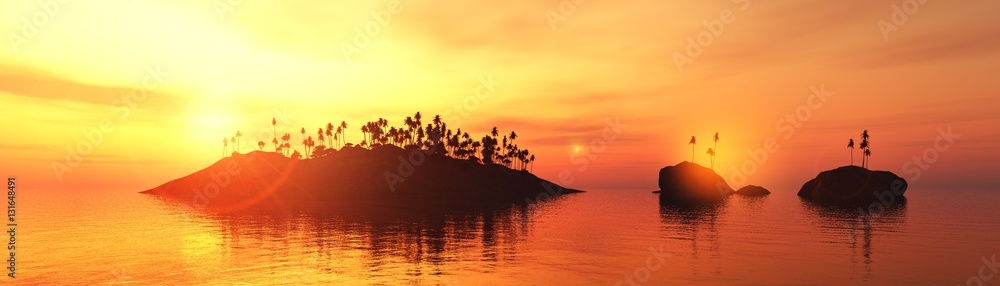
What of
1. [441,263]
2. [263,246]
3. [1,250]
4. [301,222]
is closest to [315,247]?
[263,246]

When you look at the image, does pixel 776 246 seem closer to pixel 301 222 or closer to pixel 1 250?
pixel 301 222

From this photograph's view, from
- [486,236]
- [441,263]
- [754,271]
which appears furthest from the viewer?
[486,236]

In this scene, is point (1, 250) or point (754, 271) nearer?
point (754, 271)

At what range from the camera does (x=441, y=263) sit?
165 feet

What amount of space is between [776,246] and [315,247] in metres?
52.8

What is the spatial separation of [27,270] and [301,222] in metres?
51.3

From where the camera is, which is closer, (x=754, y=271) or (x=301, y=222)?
(x=754, y=271)

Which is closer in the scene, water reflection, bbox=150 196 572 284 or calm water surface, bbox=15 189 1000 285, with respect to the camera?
calm water surface, bbox=15 189 1000 285

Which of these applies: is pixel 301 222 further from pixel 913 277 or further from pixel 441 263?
pixel 913 277

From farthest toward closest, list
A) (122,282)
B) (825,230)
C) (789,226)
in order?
(789,226) → (825,230) → (122,282)

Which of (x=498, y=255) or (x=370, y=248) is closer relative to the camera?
(x=498, y=255)

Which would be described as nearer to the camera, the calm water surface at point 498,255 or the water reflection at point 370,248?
the calm water surface at point 498,255

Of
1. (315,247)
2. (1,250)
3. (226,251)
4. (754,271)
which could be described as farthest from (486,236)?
(1,250)

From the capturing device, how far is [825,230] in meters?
86.5
